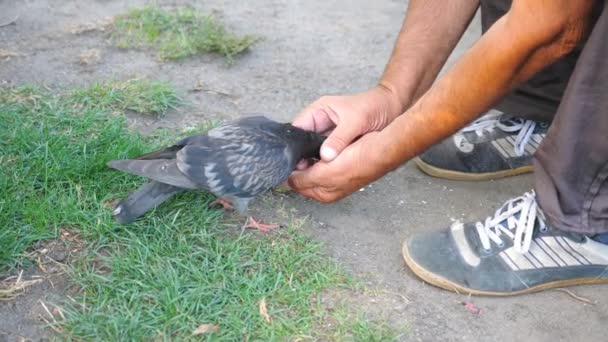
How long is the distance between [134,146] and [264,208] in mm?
775

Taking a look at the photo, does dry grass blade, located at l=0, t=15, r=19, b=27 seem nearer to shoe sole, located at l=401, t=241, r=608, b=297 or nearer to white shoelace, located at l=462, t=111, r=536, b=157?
white shoelace, located at l=462, t=111, r=536, b=157

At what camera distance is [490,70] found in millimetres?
2740

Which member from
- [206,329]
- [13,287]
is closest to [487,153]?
[206,329]

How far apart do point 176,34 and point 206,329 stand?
9.96ft

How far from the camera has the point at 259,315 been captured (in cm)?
286

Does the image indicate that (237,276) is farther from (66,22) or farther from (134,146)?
(66,22)

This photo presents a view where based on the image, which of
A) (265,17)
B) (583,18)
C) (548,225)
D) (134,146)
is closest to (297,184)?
(134,146)

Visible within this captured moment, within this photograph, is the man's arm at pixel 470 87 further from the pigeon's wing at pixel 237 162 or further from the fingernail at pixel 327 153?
the pigeon's wing at pixel 237 162

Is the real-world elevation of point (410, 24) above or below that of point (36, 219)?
above

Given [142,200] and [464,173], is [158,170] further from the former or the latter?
[464,173]

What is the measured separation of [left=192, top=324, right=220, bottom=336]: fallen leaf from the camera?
274cm

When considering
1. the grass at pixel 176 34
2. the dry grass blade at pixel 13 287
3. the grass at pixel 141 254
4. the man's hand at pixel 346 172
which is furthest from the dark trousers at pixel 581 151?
the grass at pixel 176 34

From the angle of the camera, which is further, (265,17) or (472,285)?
(265,17)

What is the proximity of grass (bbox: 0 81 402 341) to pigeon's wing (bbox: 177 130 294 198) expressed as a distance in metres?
0.23
